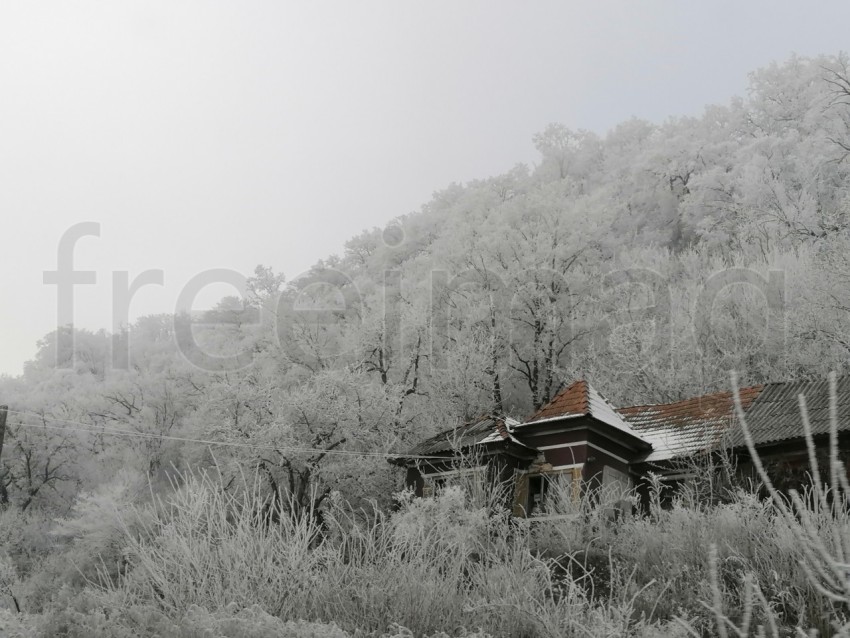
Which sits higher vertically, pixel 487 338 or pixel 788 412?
pixel 487 338

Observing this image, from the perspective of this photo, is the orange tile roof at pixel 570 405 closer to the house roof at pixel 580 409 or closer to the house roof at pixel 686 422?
the house roof at pixel 580 409

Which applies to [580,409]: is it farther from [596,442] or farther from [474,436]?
[474,436]

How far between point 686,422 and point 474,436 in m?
5.59

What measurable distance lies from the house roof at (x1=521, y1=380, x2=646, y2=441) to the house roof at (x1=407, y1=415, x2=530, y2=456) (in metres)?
0.69

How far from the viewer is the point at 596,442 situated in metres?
19.4

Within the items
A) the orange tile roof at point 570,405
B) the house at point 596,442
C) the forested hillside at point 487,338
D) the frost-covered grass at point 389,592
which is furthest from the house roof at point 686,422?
the frost-covered grass at point 389,592

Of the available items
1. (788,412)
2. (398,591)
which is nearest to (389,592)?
(398,591)

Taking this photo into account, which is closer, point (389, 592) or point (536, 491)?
point (389, 592)

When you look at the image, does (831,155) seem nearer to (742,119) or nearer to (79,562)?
(742,119)

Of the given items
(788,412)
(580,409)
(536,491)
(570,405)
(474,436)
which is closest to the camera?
(788,412)

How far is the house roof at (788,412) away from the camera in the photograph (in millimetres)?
17141

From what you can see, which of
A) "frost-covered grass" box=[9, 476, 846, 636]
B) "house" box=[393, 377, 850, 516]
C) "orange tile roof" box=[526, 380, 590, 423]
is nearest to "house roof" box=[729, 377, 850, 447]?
"house" box=[393, 377, 850, 516]

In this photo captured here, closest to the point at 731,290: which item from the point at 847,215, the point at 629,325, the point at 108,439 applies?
the point at 629,325

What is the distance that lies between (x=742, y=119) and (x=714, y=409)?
3738cm
